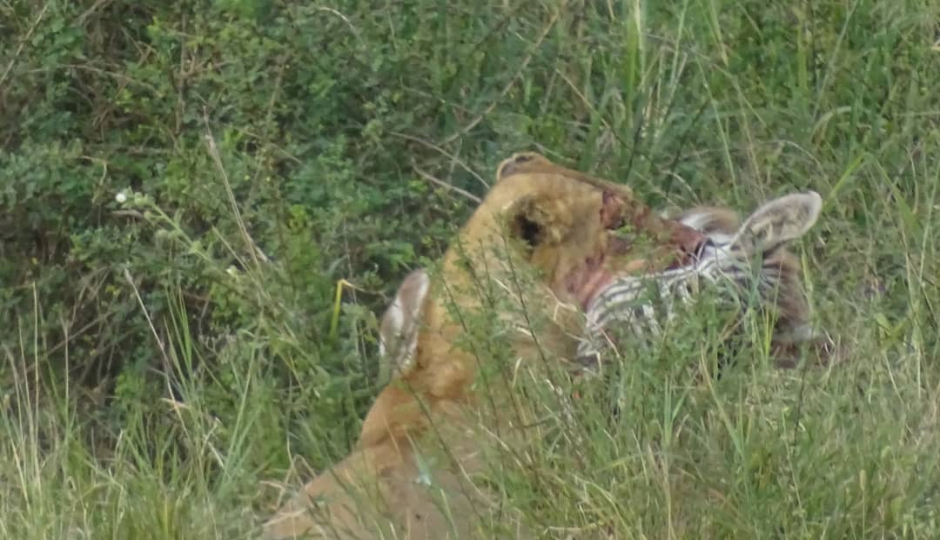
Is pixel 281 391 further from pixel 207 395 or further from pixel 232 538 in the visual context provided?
pixel 232 538

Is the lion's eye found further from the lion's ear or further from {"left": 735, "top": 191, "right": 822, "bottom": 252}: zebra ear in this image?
{"left": 735, "top": 191, "right": 822, "bottom": 252}: zebra ear

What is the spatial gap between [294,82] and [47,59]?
2.26 feet

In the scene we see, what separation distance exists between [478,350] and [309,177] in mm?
1371

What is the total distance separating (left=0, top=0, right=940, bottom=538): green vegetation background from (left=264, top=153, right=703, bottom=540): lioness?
178 mm

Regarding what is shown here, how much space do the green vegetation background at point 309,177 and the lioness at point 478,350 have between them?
18 centimetres

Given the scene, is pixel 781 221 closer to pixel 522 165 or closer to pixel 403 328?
pixel 522 165

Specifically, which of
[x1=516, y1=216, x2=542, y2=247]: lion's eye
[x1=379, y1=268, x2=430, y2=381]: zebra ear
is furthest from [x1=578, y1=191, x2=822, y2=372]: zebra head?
[x1=379, y1=268, x2=430, y2=381]: zebra ear

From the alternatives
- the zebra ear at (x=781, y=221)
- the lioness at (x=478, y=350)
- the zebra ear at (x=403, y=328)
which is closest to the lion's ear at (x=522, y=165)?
the lioness at (x=478, y=350)

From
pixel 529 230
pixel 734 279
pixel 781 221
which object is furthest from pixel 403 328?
pixel 781 221

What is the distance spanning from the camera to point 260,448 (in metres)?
4.00

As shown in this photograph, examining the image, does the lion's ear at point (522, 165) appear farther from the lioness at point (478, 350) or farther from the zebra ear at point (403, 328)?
the zebra ear at point (403, 328)

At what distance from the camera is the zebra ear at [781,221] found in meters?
3.96

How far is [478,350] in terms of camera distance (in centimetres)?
345

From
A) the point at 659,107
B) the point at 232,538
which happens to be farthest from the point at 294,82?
the point at 232,538
